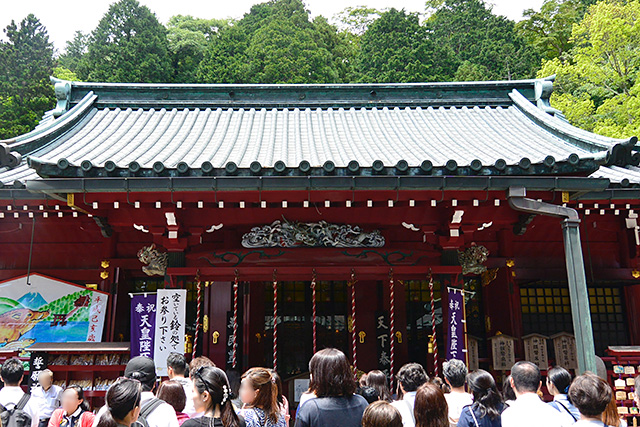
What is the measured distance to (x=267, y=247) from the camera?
7.43 m

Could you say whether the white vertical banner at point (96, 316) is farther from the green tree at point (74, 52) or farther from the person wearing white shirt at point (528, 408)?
the green tree at point (74, 52)

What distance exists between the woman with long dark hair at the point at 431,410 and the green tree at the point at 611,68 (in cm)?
1342

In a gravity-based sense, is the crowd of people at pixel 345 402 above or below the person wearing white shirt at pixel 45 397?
above

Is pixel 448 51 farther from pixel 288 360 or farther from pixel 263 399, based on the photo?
pixel 263 399

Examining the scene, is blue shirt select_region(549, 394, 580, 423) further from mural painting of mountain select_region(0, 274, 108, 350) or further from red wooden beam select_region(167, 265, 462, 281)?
mural painting of mountain select_region(0, 274, 108, 350)

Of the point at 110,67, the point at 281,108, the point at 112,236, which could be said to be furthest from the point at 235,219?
the point at 110,67

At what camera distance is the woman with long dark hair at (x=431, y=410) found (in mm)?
3334

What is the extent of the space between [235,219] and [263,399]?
4.21 meters

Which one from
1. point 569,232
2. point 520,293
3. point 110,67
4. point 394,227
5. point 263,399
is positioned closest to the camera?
point 263,399

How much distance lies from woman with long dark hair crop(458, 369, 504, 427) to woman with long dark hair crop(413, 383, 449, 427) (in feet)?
1.16

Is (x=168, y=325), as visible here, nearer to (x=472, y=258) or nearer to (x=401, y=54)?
(x=472, y=258)

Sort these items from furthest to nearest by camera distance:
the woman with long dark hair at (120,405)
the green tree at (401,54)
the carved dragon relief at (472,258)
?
the green tree at (401,54) < the carved dragon relief at (472,258) < the woman with long dark hair at (120,405)

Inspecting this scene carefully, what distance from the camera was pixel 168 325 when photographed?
7133 millimetres

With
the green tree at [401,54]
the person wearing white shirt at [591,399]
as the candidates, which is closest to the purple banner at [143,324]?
the person wearing white shirt at [591,399]
